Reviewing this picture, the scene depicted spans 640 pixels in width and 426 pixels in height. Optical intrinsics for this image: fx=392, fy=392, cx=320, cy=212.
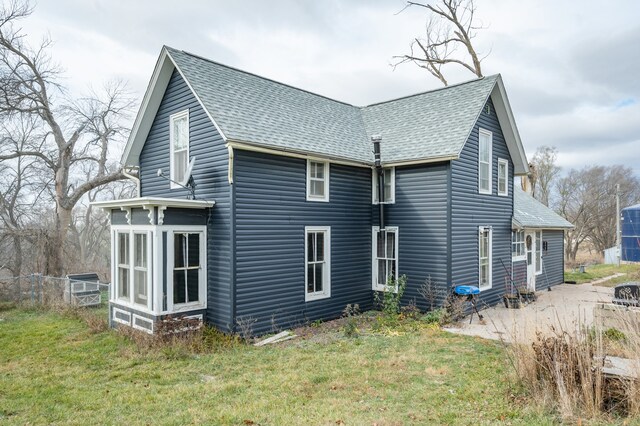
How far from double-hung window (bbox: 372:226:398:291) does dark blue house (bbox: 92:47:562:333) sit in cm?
5

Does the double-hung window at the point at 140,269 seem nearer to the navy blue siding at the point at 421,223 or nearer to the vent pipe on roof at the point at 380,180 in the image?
the vent pipe on roof at the point at 380,180

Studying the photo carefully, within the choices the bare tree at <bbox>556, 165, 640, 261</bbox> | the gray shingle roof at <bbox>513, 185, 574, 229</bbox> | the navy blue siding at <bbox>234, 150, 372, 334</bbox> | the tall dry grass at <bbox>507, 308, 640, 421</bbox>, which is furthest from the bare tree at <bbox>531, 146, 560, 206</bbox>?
the tall dry grass at <bbox>507, 308, 640, 421</bbox>

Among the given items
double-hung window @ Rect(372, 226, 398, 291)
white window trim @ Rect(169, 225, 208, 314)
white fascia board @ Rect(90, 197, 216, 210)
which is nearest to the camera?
white fascia board @ Rect(90, 197, 216, 210)

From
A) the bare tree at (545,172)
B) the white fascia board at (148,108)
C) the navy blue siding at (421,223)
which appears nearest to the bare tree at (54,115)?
the white fascia board at (148,108)

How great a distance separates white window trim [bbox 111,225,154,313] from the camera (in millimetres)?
8633

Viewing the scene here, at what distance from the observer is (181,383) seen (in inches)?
250

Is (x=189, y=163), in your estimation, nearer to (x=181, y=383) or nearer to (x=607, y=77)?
(x=181, y=383)

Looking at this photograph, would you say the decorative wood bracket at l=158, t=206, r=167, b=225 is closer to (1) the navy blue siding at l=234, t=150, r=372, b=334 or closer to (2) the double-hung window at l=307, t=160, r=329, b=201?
(1) the navy blue siding at l=234, t=150, r=372, b=334

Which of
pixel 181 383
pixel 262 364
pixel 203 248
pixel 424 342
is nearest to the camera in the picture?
pixel 181 383

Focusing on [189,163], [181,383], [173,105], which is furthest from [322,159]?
[181,383]

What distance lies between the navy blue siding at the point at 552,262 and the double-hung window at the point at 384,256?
8289mm

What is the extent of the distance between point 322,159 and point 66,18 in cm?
877

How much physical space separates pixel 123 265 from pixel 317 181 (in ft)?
17.8

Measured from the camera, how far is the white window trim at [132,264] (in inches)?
340
